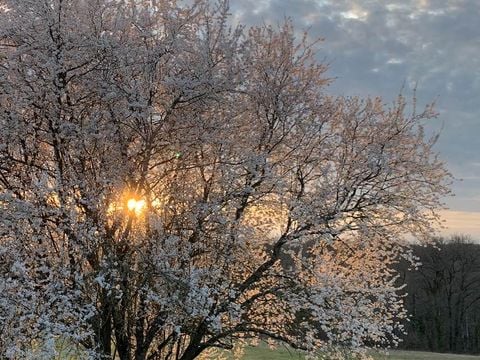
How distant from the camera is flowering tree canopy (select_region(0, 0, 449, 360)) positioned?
10680mm

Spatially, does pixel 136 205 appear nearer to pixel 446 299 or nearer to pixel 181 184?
pixel 181 184

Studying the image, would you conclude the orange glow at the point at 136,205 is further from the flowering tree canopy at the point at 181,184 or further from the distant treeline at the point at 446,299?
the distant treeline at the point at 446,299

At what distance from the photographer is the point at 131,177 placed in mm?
12117

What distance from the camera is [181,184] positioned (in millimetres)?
12656

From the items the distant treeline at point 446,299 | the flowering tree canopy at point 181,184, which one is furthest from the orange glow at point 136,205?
the distant treeline at point 446,299

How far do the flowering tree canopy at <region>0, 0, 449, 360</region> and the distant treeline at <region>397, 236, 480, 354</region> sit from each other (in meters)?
38.1

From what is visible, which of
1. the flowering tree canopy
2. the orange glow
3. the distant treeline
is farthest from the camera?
the distant treeline

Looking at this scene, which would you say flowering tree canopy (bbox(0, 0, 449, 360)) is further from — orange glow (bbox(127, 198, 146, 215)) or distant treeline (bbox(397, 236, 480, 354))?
distant treeline (bbox(397, 236, 480, 354))

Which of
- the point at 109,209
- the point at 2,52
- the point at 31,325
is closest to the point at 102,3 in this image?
the point at 2,52

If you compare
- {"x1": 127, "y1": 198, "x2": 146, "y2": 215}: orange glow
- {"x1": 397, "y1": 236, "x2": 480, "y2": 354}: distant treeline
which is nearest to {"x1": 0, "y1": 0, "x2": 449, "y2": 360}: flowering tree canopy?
{"x1": 127, "y1": 198, "x2": 146, "y2": 215}: orange glow

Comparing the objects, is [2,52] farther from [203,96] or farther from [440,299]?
[440,299]

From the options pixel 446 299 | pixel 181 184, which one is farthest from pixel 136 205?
pixel 446 299

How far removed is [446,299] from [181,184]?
44.7 metres

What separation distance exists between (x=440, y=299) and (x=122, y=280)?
46.1m
